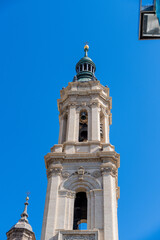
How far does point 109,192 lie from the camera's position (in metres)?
32.2

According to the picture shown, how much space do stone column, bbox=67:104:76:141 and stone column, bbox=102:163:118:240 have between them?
17.4ft

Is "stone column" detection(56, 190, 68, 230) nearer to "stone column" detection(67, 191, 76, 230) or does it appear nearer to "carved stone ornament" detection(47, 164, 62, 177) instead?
"stone column" detection(67, 191, 76, 230)

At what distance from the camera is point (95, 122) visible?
3872cm

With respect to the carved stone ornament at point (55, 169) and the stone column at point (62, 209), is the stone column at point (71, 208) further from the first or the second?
the carved stone ornament at point (55, 169)

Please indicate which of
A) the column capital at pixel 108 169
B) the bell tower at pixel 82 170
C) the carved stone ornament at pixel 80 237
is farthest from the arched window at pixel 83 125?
the carved stone ornament at pixel 80 237

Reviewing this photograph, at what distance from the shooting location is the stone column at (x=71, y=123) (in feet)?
124

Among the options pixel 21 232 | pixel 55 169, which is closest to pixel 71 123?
pixel 55 169

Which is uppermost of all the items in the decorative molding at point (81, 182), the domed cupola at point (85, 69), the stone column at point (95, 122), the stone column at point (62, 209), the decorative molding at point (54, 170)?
the domed cupola at point (85, 69)

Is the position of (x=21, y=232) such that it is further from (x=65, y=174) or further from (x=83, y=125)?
(x=83, y=125)

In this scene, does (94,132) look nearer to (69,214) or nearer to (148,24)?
(69,214)

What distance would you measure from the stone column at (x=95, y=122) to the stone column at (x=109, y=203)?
166 inches

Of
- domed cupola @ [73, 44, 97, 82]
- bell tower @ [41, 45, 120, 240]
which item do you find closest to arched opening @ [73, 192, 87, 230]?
bell tower @ [41, 45, 120, 240]

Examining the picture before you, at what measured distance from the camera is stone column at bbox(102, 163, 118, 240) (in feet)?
96.8

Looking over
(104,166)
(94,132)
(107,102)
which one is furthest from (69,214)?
(107,102)
